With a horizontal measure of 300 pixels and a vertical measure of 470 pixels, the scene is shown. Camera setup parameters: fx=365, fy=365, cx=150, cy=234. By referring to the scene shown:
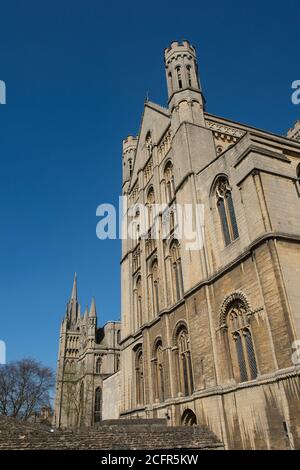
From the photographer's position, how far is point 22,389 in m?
54.6

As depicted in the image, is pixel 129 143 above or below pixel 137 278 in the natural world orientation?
above

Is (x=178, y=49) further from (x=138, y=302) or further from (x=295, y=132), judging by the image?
(x=138, y=302)

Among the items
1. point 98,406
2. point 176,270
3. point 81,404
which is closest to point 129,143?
point 176,270

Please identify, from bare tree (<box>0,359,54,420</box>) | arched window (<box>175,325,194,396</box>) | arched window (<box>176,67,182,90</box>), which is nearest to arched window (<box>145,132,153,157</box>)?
arched window (<box>176,67,182,90</box>)

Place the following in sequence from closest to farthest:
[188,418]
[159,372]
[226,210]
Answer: [226,210]
[188,418]
[159,372]

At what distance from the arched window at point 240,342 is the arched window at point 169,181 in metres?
10.7

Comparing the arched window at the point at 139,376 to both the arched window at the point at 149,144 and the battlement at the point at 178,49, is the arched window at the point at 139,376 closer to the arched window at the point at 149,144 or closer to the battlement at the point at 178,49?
the arched window at the point at 149,144

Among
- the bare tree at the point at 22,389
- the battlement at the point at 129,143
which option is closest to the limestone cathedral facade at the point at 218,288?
the battlement at the point at 129,143

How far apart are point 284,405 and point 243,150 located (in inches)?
413

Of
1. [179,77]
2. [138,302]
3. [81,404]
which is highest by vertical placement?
[179,77]

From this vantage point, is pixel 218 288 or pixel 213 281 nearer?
pixel 218 288

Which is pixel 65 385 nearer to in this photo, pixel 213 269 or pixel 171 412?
pixel 171 412

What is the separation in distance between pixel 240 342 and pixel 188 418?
579 cm
